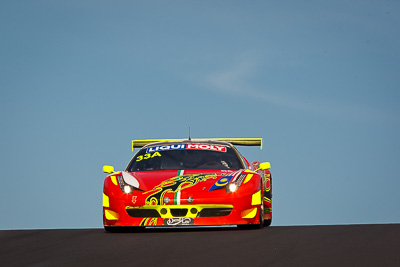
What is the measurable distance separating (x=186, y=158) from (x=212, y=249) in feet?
15.1

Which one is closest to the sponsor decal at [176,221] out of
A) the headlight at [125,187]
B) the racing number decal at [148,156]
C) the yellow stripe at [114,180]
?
the headlight at [125,187]

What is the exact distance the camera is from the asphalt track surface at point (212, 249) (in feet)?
20.3

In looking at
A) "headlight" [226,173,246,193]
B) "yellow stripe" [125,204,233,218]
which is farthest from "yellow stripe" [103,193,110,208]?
"headlight" [226,173,246,193]

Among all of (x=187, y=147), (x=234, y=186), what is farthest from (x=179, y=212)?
(x=187, y=147)

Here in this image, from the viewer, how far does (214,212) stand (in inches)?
395

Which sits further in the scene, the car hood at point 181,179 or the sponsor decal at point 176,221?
the car hood at point 181,179

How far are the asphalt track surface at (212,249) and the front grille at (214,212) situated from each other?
68 cm

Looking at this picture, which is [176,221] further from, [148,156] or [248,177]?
[148,156]

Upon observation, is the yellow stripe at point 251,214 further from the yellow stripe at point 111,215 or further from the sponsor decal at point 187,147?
the sponsor decal at point 187,147

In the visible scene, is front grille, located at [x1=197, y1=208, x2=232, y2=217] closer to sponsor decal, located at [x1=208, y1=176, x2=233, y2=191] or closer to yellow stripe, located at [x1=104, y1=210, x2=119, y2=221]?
sponsor decal, located at [x1=208, y1=176, x2=233, y2=191]
